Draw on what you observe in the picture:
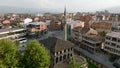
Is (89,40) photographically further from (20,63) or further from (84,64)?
(20,63)

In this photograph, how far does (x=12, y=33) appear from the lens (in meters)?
65.5

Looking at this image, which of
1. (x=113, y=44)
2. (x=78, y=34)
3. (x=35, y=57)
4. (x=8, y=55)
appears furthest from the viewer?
(x=78, y=34)

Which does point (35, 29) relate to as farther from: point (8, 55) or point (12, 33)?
point (8, 55)

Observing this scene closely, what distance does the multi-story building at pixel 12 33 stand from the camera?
62.7 m

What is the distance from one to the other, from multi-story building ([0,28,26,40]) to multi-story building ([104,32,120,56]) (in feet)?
117

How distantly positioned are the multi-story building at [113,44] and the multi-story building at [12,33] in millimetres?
35634

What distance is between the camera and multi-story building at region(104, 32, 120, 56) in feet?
147

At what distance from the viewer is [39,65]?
1075 inches

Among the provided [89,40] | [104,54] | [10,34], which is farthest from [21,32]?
[104,54]

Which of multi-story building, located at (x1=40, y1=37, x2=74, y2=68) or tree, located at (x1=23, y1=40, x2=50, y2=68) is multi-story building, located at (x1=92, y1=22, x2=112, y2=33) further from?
tree, located at (x1=23, y1=40, x2=50, y2=68)

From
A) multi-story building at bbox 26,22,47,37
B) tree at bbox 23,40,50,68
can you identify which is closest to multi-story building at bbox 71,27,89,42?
multi-story building at bbox 26,22,47,37

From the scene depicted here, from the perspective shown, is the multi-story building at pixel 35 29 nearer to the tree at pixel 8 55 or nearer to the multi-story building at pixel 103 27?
the multi-story building at pixel 103 27

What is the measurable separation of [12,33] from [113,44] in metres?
39.0

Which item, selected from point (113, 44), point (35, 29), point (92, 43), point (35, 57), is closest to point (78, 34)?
point (92, 43)
